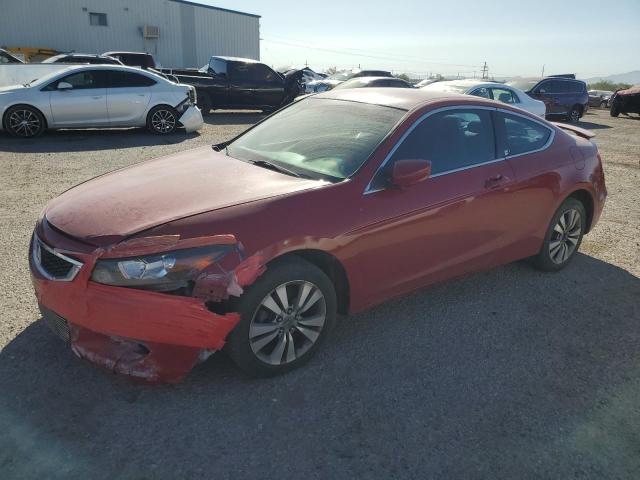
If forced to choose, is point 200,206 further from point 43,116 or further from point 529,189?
point 43,116

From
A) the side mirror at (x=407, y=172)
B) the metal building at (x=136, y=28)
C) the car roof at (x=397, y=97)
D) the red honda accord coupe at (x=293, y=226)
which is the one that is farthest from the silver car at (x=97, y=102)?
the metal building at (x=136, y=28)

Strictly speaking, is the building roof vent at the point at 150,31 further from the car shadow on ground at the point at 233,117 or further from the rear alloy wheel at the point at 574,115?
the rear alloy wheel at the point at 574,115

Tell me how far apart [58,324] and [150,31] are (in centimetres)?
3221

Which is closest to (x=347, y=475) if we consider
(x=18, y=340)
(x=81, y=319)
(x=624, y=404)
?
(x=81, y=319)

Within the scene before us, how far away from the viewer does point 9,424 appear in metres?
2.51

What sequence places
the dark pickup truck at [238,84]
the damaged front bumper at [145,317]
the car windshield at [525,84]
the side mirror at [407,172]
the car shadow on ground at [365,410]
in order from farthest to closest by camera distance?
the car windshield at [525,84]
the dark pickup truck at [238,84]
the side mirror at [407,172]
the damaged front bumper at [145,317]
the car shadow on ground at [365,410]

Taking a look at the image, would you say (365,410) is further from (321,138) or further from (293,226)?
(321,138)

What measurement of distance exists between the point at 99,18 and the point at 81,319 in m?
32.3

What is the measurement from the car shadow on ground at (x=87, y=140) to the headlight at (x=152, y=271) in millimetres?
7987

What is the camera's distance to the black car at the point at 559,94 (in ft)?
54.0

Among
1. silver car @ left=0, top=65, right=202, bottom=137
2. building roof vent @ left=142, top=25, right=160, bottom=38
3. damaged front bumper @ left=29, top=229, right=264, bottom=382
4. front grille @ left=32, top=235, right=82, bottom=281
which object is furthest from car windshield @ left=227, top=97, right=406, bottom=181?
building roof vent @ left=142, top=25, right=160, bottom=38

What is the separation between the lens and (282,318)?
115 inches

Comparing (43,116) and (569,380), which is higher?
(43,116)

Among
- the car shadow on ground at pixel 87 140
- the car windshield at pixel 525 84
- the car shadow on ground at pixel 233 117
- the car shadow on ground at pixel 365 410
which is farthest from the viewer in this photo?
the car windshield at pixel 525 84
